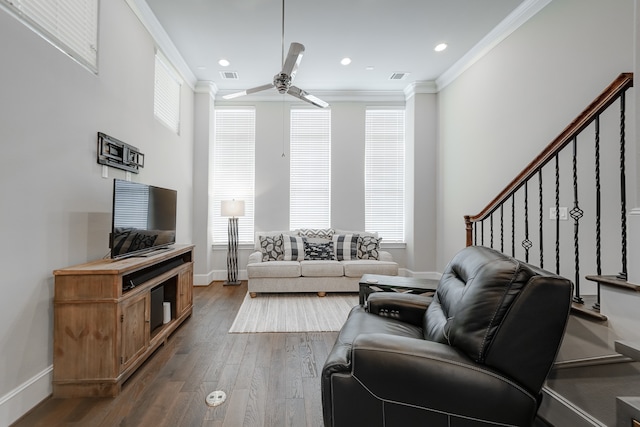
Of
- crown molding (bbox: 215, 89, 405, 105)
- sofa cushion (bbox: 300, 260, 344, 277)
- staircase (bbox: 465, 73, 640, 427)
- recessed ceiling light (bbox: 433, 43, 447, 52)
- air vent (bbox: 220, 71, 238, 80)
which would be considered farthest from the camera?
crown molding (bbox: 215, 89, 405, 105)

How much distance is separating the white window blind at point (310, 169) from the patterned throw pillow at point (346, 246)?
0.58 metres

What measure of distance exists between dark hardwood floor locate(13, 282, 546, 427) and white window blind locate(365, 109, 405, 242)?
290cm

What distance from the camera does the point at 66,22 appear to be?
210cm

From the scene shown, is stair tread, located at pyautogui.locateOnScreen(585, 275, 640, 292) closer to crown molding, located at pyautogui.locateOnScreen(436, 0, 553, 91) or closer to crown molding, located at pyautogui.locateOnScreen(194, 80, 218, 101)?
crown molding, located at pyautogui.locateOnScreen(436, 0, 553, 91)

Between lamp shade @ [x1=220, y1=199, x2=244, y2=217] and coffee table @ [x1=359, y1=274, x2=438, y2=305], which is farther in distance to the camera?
lamp shade @ [x1=220, y1=199, x2=244, y2=217]

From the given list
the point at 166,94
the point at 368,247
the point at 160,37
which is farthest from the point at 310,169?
the point at 160,37

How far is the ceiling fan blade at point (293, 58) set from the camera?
2.51 metres

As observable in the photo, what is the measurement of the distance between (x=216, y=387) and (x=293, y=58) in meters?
2.74

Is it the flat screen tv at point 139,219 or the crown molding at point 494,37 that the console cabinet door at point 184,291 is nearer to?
the flat screen tv at point 139,219

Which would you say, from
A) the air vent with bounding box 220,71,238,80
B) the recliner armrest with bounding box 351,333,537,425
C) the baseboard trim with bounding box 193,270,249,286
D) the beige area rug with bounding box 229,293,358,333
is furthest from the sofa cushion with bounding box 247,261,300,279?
the recliner armrest with bounding box 351,333,537,425

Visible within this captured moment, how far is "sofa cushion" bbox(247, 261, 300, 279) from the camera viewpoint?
167 inches

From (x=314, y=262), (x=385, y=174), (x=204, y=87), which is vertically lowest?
(x=314, y=262)

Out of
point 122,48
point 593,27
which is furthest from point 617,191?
point 122,48

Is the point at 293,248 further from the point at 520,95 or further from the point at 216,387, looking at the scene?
the point at 520,95
